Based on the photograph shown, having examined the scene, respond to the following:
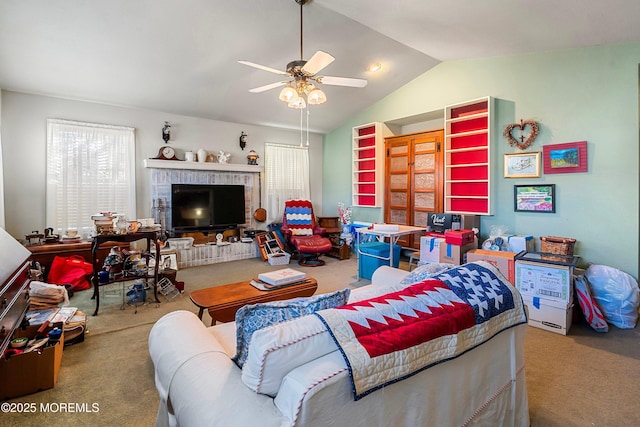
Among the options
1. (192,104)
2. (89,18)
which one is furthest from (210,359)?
(192,104)

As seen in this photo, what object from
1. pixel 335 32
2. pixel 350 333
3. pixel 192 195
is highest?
pixel 335 32

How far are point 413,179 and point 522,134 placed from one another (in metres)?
1.69

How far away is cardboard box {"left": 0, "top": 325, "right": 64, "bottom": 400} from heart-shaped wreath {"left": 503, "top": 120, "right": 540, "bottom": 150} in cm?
482

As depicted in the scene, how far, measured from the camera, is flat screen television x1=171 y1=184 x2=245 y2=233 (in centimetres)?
495

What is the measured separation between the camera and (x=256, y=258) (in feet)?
18.4

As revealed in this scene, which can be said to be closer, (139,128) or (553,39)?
(553,39)

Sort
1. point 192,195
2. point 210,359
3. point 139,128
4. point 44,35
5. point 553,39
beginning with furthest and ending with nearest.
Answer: point 192,195
point 139,128
point 553,39
point 44,35
point 210,359

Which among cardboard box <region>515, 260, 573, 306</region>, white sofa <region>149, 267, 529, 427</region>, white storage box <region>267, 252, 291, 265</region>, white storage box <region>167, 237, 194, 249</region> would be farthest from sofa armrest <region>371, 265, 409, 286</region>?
white storage box <region>167, 237, 194, 249</region>

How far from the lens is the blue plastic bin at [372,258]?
404 centimetres

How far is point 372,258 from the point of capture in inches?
161

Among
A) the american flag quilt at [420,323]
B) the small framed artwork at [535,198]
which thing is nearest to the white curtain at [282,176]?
the small framed artwork at [535,198]

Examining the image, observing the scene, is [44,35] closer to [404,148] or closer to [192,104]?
[192,104]

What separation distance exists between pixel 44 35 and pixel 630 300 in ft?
19.4

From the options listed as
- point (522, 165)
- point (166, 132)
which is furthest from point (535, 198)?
point (166, 132)
